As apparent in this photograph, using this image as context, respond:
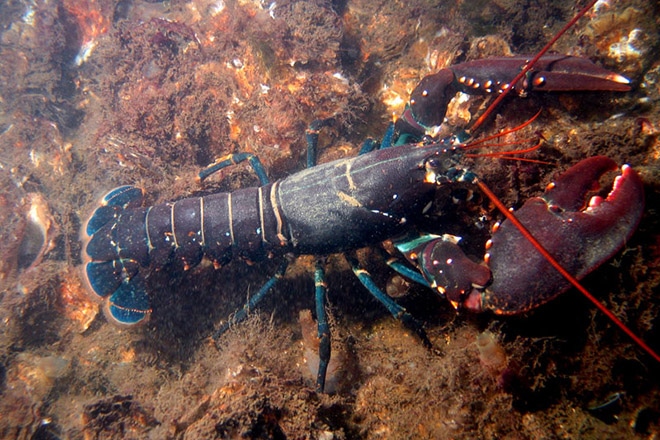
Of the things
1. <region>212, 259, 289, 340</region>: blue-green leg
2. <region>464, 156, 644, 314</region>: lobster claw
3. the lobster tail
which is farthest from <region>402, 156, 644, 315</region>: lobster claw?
the lobster tail

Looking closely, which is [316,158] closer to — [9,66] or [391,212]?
[391,212]

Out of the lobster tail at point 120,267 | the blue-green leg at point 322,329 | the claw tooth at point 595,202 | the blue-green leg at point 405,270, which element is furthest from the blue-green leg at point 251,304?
the claw tooth at point 595,202

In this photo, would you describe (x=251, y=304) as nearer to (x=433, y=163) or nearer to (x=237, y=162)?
(x=237, y=162)

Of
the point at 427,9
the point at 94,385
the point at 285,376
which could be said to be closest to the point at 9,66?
the point at 94,385

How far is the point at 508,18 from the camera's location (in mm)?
5375

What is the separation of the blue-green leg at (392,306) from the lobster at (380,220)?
1 centimetres

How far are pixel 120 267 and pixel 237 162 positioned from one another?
7.62ft

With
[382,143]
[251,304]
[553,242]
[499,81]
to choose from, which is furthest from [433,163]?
[251,304]

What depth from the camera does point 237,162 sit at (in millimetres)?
4984

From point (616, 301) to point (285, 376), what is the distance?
3020 millimetres

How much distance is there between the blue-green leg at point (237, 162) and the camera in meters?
4.82

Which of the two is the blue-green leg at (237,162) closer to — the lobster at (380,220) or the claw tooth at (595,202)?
the lobster at (380,220)

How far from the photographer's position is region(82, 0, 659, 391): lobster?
7.95 ft

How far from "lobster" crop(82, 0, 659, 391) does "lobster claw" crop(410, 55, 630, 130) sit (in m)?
0.01
